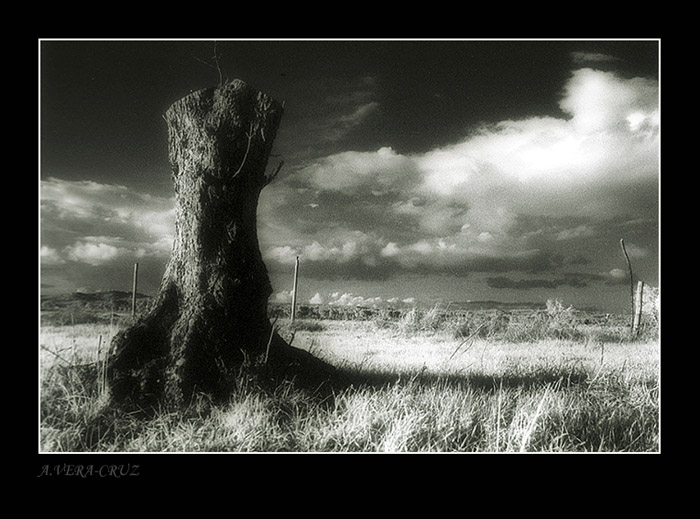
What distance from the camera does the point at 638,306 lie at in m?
4.66

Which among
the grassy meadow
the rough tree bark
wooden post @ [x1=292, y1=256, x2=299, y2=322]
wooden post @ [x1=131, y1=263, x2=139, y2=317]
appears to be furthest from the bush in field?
wooden post @ [x1=131, y1=263, x2=139, y2=317]

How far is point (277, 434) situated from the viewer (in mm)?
3574

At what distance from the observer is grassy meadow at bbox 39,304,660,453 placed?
3.53m

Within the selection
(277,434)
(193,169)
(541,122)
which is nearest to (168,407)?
(277,434)

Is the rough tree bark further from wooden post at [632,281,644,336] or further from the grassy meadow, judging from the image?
wooden post at [632,281,644,336]

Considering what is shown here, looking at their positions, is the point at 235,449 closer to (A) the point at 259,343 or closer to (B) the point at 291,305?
(A) the point at 259,343

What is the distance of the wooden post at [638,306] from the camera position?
14.3 ft

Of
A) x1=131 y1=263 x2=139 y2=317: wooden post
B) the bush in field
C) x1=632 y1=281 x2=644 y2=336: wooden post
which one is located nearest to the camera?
x1=131 y1=263 x2=139 y2=317: wooden post

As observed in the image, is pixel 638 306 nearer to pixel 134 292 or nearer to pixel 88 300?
pixel 134 292

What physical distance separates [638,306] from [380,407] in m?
2.59

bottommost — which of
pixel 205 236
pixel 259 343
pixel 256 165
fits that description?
pixel 259 343

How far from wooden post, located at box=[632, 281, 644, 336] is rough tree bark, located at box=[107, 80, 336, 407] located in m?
2.96

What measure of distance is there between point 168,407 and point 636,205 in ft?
12.5

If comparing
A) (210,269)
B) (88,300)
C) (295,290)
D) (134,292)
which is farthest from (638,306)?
(88,300)
